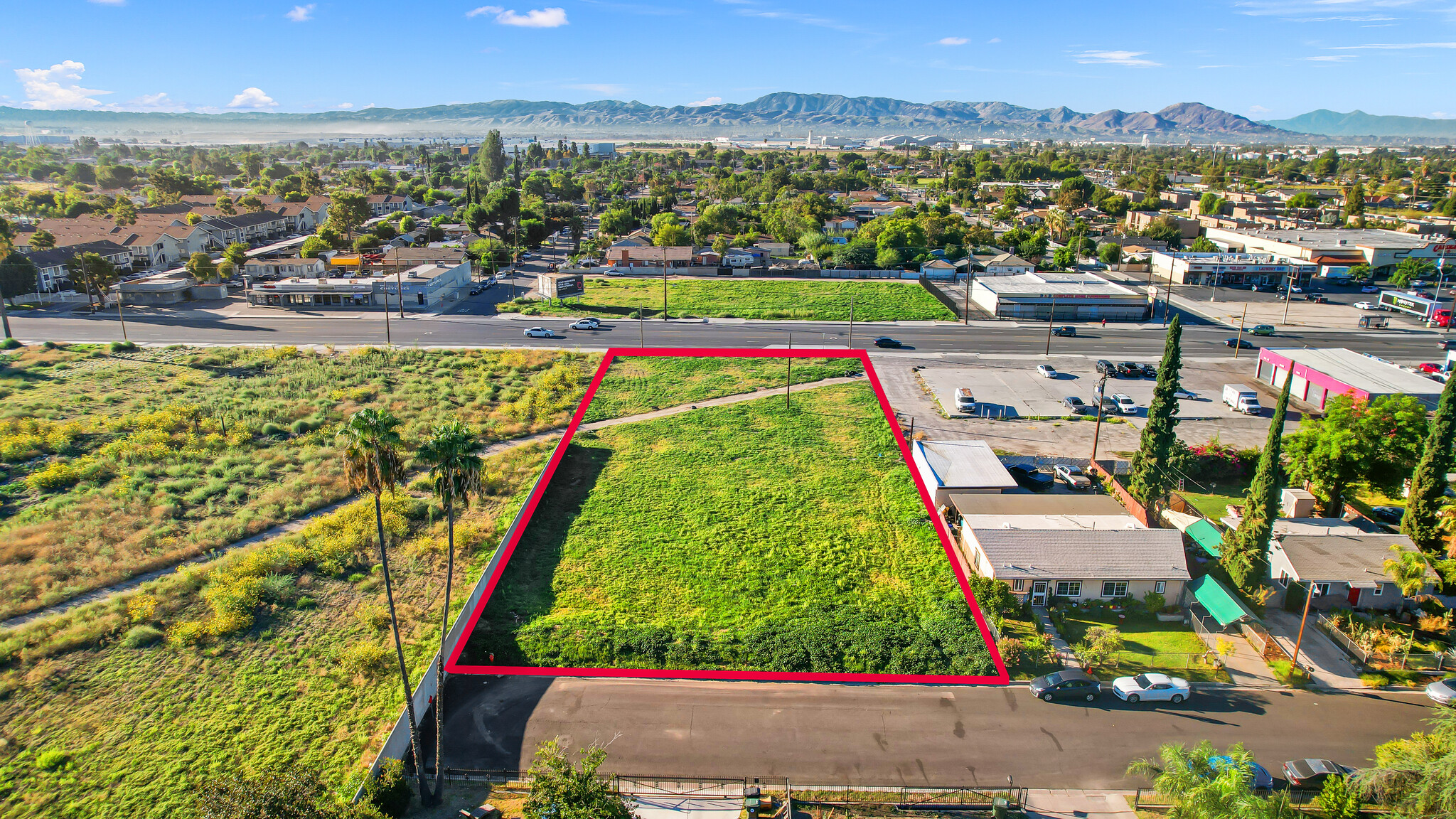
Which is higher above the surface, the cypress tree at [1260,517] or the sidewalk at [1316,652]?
the cypress tree at [1260,517]

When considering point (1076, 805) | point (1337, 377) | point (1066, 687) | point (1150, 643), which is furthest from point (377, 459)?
point (1337, 377)

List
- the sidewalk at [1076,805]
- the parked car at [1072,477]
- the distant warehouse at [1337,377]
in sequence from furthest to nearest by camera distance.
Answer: the distant warehouse at [1337,377]
the parked car at [1072,477]
the sidewalk at [1076,805]

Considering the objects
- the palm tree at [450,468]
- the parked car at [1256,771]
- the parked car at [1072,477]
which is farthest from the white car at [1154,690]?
the palm tree at [450,468]

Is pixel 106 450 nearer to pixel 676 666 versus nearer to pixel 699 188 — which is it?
pixel 676 666

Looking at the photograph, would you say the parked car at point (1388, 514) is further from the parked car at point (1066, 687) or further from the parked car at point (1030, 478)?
the parked car at point (1066, 687)

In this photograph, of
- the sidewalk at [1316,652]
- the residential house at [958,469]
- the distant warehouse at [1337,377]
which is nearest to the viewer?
the sidewalk at [1316,652]

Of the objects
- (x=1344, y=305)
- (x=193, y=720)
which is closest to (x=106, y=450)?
(x=193, y=720)

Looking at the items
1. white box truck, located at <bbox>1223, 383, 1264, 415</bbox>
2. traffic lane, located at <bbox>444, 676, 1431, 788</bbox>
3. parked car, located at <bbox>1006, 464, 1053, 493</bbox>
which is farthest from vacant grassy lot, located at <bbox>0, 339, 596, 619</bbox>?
white box truck, located at <bbox>1223, 383, 1264, 415</bbox>

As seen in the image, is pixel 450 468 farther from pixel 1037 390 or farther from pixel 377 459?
pixel 1037 390

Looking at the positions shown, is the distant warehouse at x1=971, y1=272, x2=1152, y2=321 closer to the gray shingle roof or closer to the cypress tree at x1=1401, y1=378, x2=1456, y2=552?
the cypress tree at x1=1401, y1=378, x2=1456, y2=552
